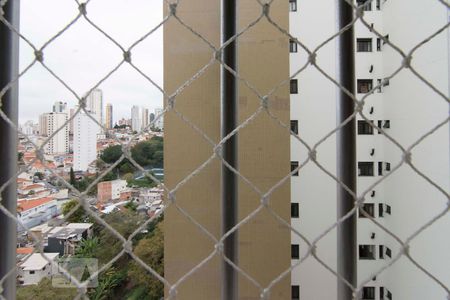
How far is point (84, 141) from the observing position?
53cm

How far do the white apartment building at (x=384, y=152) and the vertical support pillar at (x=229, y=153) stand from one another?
2.55ft

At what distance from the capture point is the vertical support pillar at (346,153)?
1.25ft

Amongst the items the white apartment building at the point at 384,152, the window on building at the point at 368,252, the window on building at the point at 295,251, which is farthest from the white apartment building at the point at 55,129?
the window on building at the point at 368,252

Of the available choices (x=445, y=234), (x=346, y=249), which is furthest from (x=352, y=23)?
(x=445, y=234)

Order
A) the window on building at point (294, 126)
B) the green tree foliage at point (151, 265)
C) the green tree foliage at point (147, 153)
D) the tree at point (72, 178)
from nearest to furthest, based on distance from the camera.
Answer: the tree at point (72, 178) < the green tree foliage at point (147, 153) < the green tree foliage at point (151, 265) < the window on building at point (294, 126)

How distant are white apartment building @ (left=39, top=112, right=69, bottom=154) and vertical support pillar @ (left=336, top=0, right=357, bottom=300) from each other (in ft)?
1.35

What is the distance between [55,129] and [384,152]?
5.04 feet

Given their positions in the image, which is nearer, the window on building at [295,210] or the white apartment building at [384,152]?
the white apartment building at [384,152]

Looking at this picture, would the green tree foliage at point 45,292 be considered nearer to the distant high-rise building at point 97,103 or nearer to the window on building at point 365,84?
the distant high-rise building at point 97,103

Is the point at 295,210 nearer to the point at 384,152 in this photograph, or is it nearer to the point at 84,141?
the point at 384,152

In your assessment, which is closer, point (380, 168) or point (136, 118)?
point (136, 118)

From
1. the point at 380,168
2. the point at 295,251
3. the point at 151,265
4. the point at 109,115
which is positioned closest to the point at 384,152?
the point at 380,168

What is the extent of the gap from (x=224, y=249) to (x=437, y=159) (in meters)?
1.23

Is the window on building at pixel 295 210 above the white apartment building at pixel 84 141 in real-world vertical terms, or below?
below
